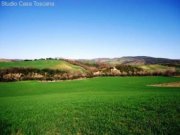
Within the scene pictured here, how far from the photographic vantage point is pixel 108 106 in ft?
63.7

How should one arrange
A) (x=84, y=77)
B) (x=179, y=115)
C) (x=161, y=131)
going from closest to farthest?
(x=161, y=131) → (x=179, y=115) → (x=84, y=77)

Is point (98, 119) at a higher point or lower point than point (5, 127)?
higher

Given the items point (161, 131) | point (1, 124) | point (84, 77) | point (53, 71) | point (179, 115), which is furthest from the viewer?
point (53, 71)

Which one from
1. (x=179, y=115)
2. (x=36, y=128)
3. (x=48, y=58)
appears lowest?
(x=36, y=128)

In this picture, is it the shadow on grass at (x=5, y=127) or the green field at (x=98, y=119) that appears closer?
the green field at (x=98, y=119)

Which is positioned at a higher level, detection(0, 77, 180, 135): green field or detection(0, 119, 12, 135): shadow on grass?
detection(0, 77, 180, 135): green field

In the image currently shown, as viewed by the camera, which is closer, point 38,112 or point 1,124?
point 1,124

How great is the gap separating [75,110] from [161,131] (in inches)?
318

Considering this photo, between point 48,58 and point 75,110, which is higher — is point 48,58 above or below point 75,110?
above

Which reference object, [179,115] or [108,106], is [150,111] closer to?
[179,115]

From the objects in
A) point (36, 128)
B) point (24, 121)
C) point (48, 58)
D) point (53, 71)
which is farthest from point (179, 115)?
point (48, 58)

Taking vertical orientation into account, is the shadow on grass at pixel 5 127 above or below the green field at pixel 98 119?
below

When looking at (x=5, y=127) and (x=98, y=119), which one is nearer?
(x=5, y=127)

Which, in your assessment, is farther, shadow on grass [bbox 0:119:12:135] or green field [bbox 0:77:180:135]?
shadow on grass [bbox 0:119:12:135]
